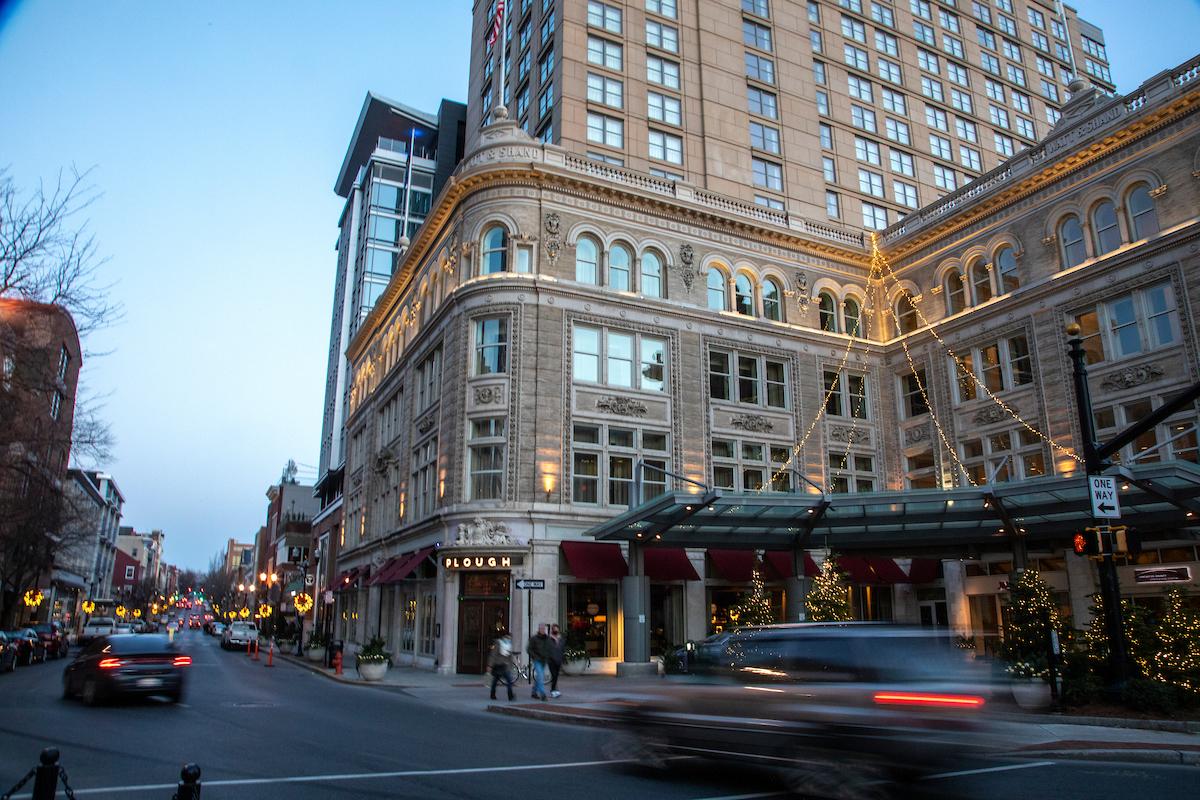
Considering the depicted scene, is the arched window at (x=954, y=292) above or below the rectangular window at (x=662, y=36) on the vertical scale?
below

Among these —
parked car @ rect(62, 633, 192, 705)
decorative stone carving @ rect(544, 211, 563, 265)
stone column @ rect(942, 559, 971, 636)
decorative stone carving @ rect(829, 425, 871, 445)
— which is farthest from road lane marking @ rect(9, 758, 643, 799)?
decorative stone carving @ rect(829, 425, 871, 445)

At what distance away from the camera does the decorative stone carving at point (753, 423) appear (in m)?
34.4

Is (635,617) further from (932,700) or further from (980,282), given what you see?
(980,282)

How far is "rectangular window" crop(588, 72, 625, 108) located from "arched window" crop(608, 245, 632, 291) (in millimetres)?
10493

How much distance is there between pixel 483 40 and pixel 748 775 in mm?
52181

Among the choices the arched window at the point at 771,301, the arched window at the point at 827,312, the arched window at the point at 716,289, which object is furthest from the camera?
the arched window at the point at 827,312

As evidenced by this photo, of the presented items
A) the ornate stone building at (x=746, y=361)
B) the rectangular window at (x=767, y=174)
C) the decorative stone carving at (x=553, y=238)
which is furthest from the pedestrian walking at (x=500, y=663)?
the rectangular window at (x=767, y=174)

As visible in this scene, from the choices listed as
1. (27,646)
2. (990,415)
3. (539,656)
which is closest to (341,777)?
(539,656)

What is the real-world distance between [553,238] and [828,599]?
Result: 16882 millimetres

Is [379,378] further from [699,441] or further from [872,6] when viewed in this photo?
[872,6]

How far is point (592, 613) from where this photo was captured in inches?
1192

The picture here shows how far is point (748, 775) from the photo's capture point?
997 cm

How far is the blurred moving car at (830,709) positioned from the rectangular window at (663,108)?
117 feet

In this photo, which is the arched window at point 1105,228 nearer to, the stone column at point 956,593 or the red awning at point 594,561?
the stone column at point 956,593
